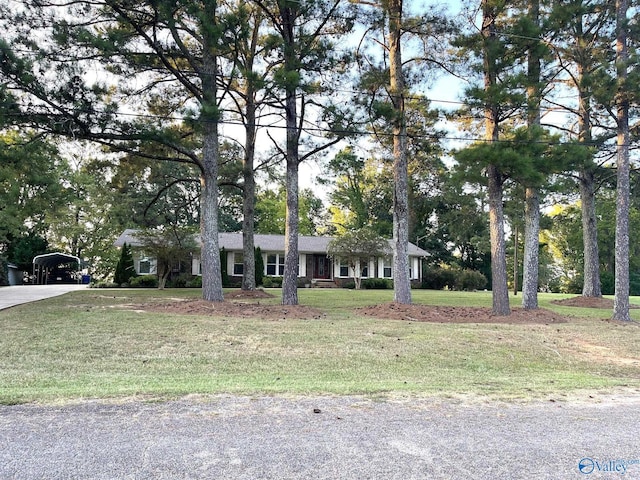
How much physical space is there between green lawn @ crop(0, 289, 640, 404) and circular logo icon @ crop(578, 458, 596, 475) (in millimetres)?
1618

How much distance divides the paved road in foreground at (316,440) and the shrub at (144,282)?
21703mm

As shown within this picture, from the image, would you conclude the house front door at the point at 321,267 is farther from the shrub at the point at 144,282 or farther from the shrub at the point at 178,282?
the shrub at the point at 144,282

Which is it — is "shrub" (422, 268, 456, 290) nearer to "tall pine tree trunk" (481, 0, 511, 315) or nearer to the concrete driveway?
"tall pine tree trunk" (481, 0, 511, 315)

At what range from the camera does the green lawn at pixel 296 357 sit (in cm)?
463

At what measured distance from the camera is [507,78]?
10.6 m

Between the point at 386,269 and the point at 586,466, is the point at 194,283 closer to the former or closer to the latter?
the point at 386,269

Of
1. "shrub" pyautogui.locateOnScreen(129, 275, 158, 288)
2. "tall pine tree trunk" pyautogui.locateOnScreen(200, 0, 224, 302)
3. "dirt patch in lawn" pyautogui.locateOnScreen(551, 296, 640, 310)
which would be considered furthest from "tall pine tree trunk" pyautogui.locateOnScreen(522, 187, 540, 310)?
"shrub" pyautogui.locateOnScreen(129, 275, 158, 288)

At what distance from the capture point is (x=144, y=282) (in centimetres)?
2414

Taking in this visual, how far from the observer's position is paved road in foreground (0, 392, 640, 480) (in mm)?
2600

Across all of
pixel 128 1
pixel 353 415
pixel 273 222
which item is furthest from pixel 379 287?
pixel 353 415

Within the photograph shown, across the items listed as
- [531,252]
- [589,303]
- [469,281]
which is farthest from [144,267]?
[589,303]

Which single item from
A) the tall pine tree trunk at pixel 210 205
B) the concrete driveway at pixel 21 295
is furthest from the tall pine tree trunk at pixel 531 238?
the concrete driveway at pixel 21 295

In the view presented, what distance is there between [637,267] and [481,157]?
33517mm

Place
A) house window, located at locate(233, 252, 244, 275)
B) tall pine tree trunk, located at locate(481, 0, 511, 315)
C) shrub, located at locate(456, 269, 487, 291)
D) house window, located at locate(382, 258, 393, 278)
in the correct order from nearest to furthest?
tall pine tree trunk, located at locate(481, 0, 511, 315), house window, located at locate(233, 252, 244, 275), shrub, located at locate(456, 269, 487, 291), house window, located at locate(382, 258, 393, 278)
